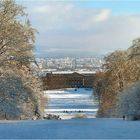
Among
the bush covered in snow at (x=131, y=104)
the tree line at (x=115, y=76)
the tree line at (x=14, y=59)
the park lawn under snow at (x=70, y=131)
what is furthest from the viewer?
the tree line at (x=115, y=76)

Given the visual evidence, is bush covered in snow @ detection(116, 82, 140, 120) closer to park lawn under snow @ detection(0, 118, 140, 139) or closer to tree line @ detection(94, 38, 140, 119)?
park lawn under snow @ detection(0, 118, 140, 139)

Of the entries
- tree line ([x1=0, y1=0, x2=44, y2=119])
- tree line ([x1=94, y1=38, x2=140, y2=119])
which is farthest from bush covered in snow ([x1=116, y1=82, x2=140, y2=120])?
tree line ([x1=94, y1=38, x2=140, y2=119])

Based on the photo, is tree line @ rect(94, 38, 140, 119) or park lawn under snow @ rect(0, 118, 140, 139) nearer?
park lawn under snow @ rect(0, 118, 140, 139)

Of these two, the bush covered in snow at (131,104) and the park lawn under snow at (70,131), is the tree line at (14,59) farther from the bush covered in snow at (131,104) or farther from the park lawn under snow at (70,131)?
the park lawn under snow at (70,131)

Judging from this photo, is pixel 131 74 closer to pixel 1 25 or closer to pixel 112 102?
pixel 112 102

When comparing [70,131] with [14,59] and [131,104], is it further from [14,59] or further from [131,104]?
[14,59]

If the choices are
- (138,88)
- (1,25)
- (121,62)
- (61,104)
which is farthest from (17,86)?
(61,104)

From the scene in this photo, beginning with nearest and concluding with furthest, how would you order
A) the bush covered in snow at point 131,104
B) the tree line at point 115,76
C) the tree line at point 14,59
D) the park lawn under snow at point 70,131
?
the park lawn under snow at point 70,131, the bush covered in snow at point 131,104, the tree line at point 14,59, the tree line at point 115,76

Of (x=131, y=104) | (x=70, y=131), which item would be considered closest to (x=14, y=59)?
(x=131, y=104)

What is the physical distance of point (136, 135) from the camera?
50.3 ft

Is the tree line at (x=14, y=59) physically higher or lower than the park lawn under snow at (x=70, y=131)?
higher

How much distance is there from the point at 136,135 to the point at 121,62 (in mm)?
31402

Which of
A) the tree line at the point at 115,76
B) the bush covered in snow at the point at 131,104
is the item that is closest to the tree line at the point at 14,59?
the bush covered in snow at the point at 131,104

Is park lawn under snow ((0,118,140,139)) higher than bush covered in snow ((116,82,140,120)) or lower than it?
lower
